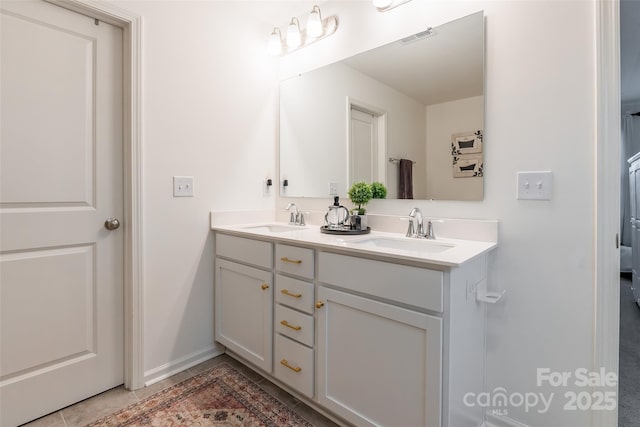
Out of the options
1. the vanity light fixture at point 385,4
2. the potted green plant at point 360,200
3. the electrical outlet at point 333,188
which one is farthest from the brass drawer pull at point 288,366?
the vanity light fixture at point 385,4

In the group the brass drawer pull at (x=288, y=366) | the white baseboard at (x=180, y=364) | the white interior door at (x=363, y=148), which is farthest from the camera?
the white interior door at (x=363, y=148)

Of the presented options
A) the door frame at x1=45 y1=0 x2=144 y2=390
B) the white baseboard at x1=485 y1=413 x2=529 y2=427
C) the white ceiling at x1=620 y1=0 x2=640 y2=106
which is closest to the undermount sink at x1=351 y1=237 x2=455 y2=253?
the white baseboard at x1=485 y1=413 x2=529 y2=427

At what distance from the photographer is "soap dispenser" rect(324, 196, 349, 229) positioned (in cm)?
197

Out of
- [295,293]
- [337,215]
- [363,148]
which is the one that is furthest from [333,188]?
[295,293]

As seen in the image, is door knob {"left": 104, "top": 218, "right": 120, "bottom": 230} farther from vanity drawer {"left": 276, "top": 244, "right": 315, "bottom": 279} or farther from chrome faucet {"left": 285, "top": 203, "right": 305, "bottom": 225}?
chrome faucet {"left": 285, "top": 203, "right": 305, "bottom": 225}

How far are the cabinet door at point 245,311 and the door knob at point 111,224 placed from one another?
59cm

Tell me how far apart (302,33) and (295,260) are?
1593 mm

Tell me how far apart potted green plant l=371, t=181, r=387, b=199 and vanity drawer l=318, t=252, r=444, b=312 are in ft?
2.00

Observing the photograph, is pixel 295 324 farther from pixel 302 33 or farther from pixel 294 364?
pixel 302 33

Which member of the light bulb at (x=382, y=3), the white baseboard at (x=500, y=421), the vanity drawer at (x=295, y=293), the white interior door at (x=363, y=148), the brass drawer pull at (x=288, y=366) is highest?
the light bulb at (x=382, y=3)

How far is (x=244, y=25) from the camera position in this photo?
2.22 metres

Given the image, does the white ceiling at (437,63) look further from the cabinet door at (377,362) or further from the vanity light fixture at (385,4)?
the cabinet door at (377,362)

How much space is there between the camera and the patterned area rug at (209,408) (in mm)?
1516

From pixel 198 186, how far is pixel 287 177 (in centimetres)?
65
